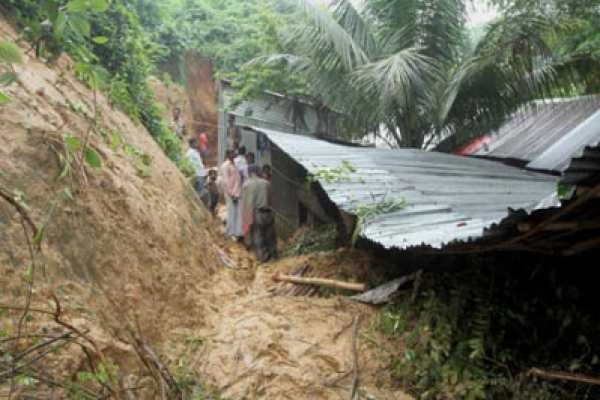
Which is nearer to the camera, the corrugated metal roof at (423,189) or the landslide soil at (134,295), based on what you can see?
the landslide soil at (134,295)

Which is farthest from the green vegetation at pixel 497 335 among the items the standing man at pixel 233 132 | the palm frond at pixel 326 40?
the standing man at pixel 233 132

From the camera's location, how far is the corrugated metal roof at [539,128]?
29.5 feet

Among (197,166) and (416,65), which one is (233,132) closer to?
(197,166)

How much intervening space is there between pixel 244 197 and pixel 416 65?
10.7 ft

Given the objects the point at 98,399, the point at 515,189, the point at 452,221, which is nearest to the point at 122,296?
the point at 98,399

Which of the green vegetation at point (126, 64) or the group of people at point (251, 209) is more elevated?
the green vegetation at point (126, 64)

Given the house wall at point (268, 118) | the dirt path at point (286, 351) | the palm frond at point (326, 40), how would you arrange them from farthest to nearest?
the house wall at point (268, 118) → the palm frond at point (326, 40) → the dirt path at point (286, 351)

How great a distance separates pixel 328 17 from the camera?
9922 millimetres

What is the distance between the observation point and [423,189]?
5.91m

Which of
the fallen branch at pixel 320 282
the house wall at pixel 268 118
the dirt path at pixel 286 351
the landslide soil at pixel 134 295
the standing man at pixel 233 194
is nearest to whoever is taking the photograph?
the landslide soil at pixel 134 295

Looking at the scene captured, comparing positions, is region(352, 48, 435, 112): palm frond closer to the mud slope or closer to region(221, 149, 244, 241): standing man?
region(221, 149, 244, 241): standing man

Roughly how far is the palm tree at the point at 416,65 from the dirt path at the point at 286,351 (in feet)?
13.3

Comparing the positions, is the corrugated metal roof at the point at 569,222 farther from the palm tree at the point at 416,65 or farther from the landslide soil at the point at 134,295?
the palm tree at the point at 416,65

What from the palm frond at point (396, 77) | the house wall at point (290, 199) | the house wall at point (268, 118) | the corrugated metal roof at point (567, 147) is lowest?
the house wall at point (290, 199)
